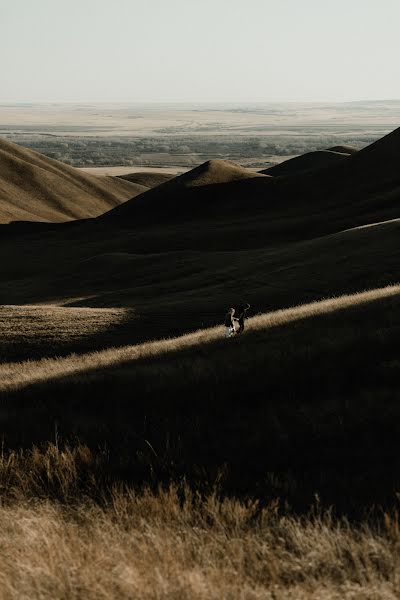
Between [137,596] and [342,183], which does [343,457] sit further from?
[342,183]

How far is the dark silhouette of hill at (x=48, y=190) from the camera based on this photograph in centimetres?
15050

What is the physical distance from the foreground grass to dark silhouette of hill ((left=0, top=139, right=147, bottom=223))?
133 m

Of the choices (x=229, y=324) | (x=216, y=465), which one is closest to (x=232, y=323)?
(x=229, y=324)

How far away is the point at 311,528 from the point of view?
650 cm

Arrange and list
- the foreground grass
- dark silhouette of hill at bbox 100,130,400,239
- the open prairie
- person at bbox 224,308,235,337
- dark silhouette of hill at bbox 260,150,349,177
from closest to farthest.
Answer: the foreground grass, the open prairie, person at bbox 224,308,235,337, dark silhouette of hill at bbox 100,130,400,239, dark silhouette of hill at bbox 260,150,349,177

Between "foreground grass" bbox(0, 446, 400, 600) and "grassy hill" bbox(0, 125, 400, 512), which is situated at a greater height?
"foreground grass" bbox(0, 446, 400, 600)

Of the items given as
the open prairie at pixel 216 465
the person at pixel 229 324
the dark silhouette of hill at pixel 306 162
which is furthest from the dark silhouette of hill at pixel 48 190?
the open prairie at pixel 216 465

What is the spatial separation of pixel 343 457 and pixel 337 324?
11107 millimetres

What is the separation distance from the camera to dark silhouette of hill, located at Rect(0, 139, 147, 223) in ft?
494

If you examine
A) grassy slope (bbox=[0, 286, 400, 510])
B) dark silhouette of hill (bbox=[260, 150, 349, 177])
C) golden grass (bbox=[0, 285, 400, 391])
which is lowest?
golden grass (bbox=[0, 285, 400, 391])

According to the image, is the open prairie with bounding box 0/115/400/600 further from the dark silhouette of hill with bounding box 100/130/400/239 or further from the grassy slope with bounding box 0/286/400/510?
the dark silhouette of hill with bounding box 100/130/400/239

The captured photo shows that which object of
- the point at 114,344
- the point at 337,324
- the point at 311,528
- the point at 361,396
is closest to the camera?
the point at 311,528

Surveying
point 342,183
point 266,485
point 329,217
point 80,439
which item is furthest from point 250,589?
point 342,183

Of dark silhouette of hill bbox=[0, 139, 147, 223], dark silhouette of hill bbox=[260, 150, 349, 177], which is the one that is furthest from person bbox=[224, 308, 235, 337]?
dark silhouette of hill bbox=[260, 150, 349, 177]
